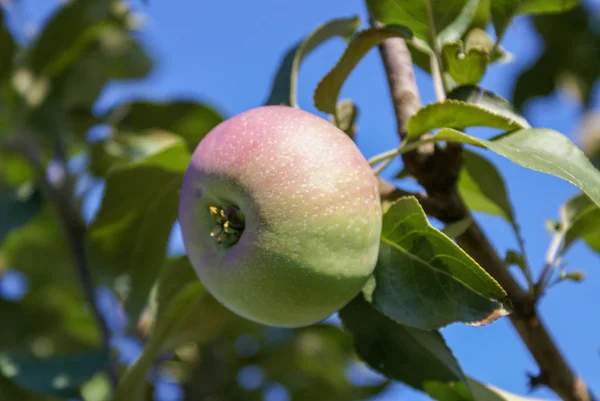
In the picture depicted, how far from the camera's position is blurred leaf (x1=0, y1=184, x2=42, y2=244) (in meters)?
1.57

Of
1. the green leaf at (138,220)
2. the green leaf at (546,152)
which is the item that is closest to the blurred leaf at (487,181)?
the green leaf at (546,152)

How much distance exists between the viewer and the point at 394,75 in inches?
35.3

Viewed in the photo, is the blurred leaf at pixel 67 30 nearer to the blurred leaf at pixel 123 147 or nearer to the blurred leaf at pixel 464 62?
the blurred leaf at pixel 123 147

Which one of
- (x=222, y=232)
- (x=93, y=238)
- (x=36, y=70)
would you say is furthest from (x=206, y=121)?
(x=222, y=232)

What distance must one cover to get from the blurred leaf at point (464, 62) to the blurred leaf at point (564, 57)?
6.25 feet

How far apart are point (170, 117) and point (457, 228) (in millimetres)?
990

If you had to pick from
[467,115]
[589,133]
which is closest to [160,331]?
[467,115]

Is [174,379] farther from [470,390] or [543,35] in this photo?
[543,35]

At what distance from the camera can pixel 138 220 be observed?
4.06 feet

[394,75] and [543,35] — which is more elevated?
[394,75]

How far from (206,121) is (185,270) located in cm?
64

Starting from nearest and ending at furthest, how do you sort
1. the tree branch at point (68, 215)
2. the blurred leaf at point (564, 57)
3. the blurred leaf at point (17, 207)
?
1. the tree branch at point (68, 215)
2. the blurred leaf at point (17, 207)
3. the blurred leaf at point (564, 57)

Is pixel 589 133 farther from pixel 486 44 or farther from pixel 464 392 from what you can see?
pixel 464 392

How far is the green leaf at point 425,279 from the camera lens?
0.68 metres
